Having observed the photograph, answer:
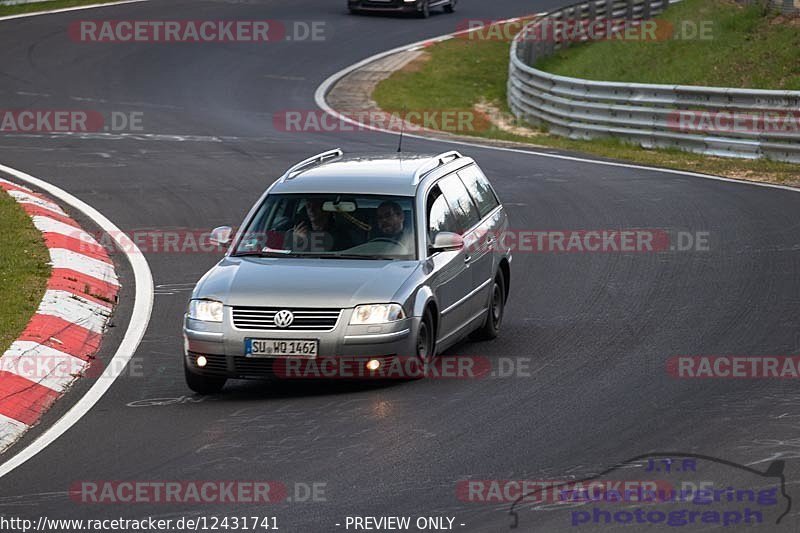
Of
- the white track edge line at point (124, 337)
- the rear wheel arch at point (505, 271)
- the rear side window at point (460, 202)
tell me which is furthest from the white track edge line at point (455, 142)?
the rear side window at point (460, 202)

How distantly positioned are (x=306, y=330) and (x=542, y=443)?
2027 millimetres

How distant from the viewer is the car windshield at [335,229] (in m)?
11.1

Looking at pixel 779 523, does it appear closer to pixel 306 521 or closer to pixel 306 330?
pixel 306 521

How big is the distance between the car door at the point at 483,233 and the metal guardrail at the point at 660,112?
1093 cm

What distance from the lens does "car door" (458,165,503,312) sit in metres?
12.0

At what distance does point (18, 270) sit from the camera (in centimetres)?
1412

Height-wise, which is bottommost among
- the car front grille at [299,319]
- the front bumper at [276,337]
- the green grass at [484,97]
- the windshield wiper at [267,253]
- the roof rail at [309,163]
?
the green grass at [484,97]

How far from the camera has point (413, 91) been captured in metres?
34.1

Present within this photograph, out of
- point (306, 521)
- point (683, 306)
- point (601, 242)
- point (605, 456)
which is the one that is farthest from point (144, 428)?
point (601, 242)

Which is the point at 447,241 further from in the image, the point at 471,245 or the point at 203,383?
the point at 203,383

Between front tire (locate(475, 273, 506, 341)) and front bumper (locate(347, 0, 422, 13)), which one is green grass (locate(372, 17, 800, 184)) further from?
front tire (locate(475, 273, 506, 341))

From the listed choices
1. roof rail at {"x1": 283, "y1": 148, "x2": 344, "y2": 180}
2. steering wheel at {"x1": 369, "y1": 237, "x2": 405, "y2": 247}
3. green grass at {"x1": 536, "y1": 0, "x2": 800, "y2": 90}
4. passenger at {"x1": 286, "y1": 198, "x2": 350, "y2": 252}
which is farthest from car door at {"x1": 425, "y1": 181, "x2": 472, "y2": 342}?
green grass at {"x1": 536, "y1": 0, "x2": 800, "y2": 90}

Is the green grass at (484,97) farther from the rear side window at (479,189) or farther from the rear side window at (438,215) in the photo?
the rear side window at (438,215)

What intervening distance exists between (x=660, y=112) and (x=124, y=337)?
48.2ft
